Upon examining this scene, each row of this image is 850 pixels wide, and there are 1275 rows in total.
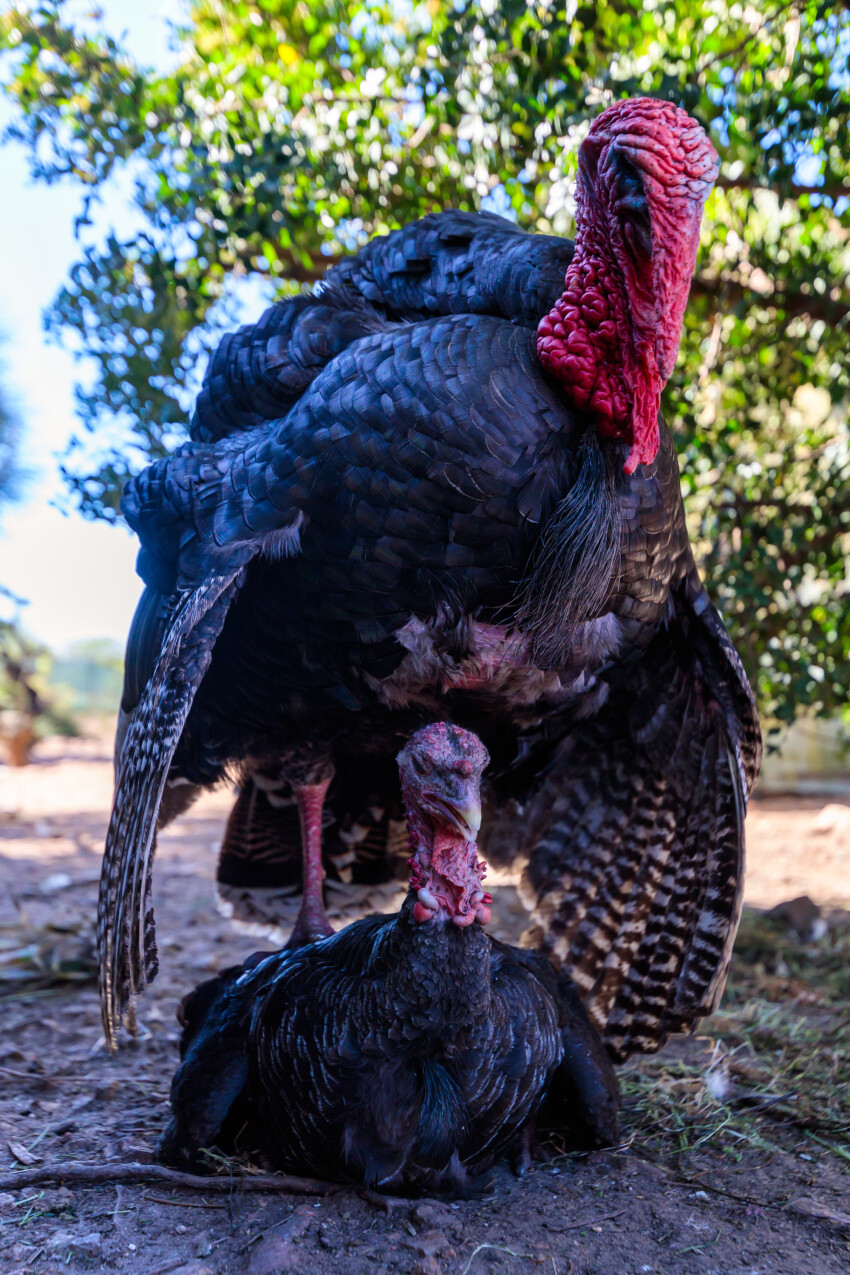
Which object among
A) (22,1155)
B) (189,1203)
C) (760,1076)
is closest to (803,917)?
(760,1076)

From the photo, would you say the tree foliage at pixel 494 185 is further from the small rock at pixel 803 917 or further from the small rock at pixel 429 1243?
the small rock at pixel 429 1243

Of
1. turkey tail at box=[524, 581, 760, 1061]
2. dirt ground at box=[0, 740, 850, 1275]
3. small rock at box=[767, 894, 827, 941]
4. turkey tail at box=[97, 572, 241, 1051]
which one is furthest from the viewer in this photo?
small rock at box=[767, 894, 827, 941]

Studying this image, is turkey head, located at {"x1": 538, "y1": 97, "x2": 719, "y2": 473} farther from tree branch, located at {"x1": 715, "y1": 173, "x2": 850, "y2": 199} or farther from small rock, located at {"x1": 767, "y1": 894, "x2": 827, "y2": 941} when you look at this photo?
small rock, located at {"x1": 767, "y1": 894, "x2": 827, "y2": 941}

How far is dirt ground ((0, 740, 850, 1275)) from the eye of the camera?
2.09 meters

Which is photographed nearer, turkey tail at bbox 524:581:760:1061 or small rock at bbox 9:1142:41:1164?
small rock at bbox 9:1142:41:1164

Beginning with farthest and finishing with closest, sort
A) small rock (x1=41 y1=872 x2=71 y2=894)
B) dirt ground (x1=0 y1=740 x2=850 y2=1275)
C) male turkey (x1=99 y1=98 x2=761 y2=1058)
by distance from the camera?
small rock (x1=41 y1=872 x2=71 y2=894), male turkey (x1=99 y1=98 x2=761 y2=1058), dirt ground (x1=0 y1=740 x2=850 y2=1275)

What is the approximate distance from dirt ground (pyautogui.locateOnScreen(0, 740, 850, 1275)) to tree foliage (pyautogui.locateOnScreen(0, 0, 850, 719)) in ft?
4.37

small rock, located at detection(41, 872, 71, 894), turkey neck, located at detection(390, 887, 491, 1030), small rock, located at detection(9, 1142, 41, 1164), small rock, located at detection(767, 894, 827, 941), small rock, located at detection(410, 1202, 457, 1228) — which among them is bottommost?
small rock, located at detection(410, 1202, 457, 1228)

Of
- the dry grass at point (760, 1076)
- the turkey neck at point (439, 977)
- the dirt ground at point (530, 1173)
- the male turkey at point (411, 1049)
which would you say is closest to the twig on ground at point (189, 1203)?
the dirt ground at point (530, 1173)

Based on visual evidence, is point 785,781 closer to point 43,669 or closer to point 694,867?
point 694,867

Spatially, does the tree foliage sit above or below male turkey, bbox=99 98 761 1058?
above

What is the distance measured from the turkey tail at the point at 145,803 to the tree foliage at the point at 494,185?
62.5 inches

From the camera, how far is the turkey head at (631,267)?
2322 mm

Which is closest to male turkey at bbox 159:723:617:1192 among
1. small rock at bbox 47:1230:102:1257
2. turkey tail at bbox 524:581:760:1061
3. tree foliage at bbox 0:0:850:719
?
small rock at bbox 47:1230:102:1257
